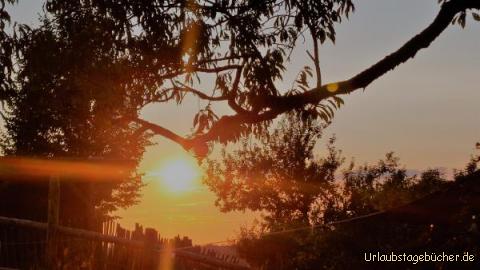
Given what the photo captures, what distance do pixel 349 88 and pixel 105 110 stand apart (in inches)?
154

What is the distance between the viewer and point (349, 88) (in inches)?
229

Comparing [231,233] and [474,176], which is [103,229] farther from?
[231,233]

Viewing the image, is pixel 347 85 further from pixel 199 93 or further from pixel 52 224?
pixel 52 224

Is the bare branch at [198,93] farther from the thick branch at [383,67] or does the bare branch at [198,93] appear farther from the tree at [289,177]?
the tree at [289,177]

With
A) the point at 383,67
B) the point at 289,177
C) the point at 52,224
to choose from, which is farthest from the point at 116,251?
the point at 289,177

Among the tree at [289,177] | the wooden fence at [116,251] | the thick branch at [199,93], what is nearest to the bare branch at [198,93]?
the thick branch at [199,93]

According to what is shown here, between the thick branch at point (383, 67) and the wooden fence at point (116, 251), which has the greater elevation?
the thick branch at point (383, 67)

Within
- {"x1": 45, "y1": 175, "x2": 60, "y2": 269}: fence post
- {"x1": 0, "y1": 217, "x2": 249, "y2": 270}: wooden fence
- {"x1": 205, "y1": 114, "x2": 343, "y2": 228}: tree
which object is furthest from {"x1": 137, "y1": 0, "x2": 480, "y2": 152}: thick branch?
{"x1": 205, "y1": 114, "x2": 343, "y2": 228}: tree

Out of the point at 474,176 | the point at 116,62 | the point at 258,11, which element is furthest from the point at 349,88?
the point at 116,62

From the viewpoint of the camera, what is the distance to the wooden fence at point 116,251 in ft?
29.4

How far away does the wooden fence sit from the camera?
8969 millimetres

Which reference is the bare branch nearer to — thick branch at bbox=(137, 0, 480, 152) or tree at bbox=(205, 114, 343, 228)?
thick branch at bbox=(137, 0, 480, 152)

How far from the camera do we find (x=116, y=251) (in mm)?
10000

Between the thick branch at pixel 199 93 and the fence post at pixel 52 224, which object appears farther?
the fence post at pixel 52 224
